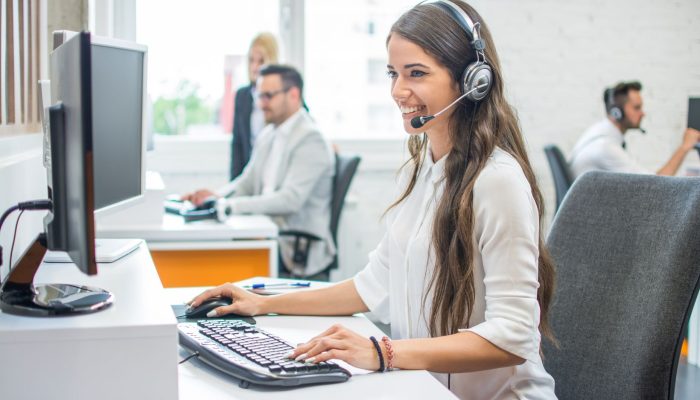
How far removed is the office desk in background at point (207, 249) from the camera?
2.68 metres

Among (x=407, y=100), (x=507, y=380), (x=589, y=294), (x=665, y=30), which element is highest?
(x=665, y=30)

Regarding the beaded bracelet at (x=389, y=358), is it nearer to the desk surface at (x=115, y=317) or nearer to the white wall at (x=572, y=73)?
the desk surface at (x=115, y=317)

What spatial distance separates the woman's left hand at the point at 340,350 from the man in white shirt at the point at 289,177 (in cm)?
194

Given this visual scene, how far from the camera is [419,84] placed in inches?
54.7

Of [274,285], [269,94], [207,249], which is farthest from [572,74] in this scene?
[274,285]

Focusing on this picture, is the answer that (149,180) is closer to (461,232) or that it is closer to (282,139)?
(282,139)

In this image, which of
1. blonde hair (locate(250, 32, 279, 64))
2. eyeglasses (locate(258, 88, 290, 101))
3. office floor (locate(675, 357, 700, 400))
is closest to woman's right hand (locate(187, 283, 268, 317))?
office floor (locate(675, 357, 700, 400))

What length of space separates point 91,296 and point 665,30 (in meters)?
5.07

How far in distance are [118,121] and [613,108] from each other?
3.62 metres

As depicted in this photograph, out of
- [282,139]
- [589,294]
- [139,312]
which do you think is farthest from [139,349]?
[282,139]

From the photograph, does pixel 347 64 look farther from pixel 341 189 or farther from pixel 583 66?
pixel 341 189

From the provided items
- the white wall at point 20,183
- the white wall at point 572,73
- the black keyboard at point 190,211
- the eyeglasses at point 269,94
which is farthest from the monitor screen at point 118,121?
the white wall at point 572,73

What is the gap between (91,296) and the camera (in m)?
1.05

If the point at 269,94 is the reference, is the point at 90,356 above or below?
below
